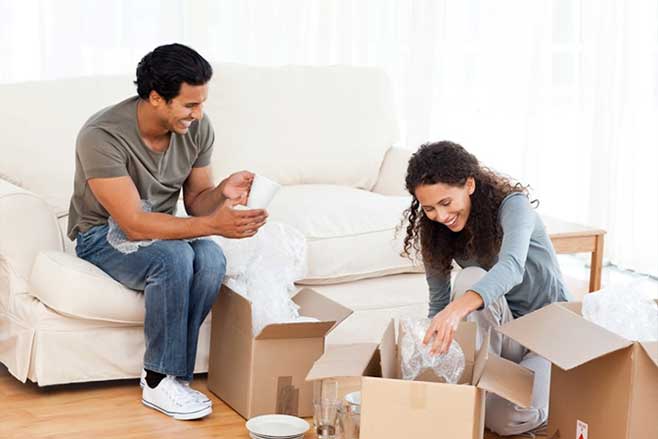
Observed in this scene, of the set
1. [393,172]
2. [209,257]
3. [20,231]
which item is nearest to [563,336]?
[209,257]

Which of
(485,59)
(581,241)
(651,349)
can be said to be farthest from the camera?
(485,59)

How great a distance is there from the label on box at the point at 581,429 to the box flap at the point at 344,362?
464 mm

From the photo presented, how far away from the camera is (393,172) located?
12.8ft

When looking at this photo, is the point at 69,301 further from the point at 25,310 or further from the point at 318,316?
the point at 318,316

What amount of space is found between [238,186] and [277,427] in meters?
0.66

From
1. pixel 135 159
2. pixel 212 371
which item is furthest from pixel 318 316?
pixel 135 159

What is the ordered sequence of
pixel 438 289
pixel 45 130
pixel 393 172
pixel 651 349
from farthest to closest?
1. pixel 393 172
2. pixel 45 130
3. pixel 438 289
4. pixel 651 349

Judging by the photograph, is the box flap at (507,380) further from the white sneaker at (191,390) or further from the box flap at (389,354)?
the white sneaker at (191,390)

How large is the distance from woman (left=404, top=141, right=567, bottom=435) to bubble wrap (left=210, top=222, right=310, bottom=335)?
387 millimetres

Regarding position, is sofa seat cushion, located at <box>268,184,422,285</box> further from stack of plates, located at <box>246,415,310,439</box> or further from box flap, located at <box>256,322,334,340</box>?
stack of plates, located at <box>246,415,310,439</box>

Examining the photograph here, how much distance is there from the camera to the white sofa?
2896mm

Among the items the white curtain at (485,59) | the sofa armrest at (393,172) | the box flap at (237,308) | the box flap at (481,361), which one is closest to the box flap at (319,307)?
the box flap at (237,308)

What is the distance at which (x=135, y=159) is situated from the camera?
2881 mm

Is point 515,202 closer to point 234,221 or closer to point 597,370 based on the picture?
point 597,370
